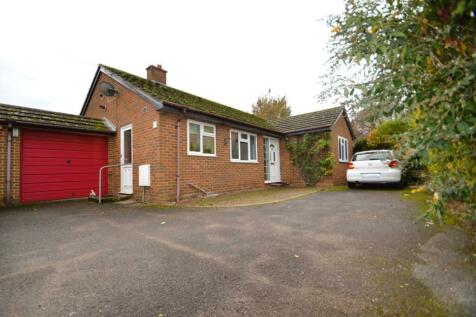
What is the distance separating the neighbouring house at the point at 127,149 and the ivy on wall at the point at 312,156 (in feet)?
2.20

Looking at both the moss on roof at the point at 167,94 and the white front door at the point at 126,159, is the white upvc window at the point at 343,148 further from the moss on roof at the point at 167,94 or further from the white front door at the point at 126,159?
the white front door at the point at 126,159

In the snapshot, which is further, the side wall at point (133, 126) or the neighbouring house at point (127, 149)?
the side wall at point (133, 126)

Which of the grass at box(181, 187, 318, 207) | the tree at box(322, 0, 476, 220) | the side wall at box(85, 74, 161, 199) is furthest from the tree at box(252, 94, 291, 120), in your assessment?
the tree at box(322, 0, 476, 220)

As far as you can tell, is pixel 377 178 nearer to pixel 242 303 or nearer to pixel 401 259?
pixel 401 259

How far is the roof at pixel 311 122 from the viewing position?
40.3 feet

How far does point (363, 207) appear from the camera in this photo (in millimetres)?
6137

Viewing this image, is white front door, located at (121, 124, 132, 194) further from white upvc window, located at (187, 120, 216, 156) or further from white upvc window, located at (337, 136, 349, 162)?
white upvc window, located at (337, 136, 349, 162)

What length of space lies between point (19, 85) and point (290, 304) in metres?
20.0

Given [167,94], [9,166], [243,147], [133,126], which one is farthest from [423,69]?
[9,166]

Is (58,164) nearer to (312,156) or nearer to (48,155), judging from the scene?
(48,155)

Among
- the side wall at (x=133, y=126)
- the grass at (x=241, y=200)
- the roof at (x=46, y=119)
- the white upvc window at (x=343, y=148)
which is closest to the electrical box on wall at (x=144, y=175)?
the side wall at (x=133, y=126)

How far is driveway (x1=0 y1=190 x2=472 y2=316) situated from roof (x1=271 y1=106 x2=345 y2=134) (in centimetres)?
766

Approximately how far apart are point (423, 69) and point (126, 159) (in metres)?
9.63

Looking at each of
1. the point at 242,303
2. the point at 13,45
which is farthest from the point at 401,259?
the point at 13,45
